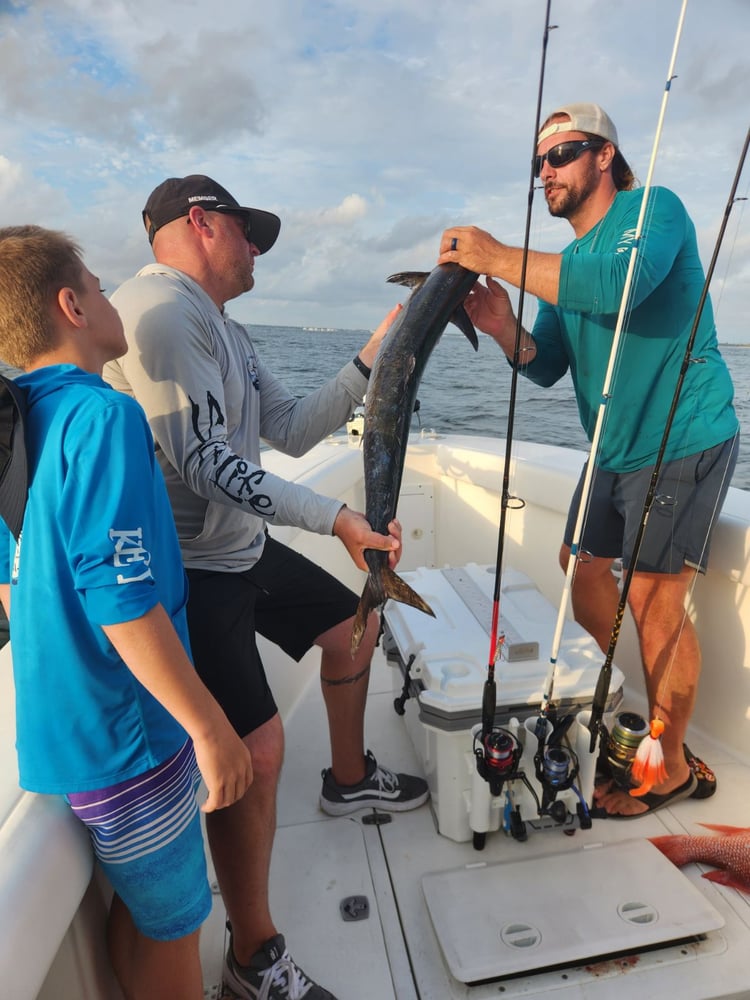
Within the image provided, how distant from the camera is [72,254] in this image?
4.44 ft

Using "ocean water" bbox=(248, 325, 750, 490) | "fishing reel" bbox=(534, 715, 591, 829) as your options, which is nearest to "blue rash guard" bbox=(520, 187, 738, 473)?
"fishing reel" bbox=(534, 715, 591, 829)

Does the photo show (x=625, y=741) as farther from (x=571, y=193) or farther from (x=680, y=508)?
(x=571, y=193)

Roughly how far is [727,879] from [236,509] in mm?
2152

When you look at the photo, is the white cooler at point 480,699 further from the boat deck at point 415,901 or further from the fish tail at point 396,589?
the fish tail at point 396,589

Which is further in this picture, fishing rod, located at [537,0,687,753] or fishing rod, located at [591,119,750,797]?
fishing rod, located at [591,119,750,797]

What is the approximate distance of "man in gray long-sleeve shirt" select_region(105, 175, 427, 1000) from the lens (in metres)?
1.75

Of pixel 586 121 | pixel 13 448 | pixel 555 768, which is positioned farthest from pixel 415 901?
pixel 586 121

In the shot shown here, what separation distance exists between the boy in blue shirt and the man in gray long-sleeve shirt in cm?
31

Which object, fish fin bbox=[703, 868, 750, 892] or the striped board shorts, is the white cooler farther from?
the striped board shorts

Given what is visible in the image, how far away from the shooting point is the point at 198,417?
176 cm

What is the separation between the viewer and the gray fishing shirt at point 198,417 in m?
1.73

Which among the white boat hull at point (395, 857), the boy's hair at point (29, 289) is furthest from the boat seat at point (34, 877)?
the boy's hair at point (29, 289)

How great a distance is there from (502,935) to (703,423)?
192 centimetres

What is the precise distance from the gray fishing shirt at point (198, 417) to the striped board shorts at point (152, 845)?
0.71 m
